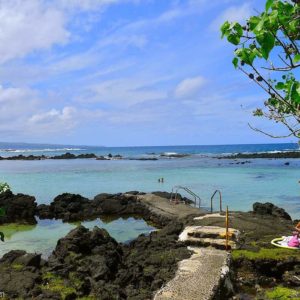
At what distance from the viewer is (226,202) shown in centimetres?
2822

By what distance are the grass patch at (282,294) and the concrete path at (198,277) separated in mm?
1112

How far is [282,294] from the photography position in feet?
31.9

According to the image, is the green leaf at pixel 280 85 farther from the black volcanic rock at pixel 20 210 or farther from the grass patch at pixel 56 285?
the black volcanic rock at pixel 20 210

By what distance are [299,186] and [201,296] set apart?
1174 inches

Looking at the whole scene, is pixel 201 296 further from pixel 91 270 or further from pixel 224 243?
pixel 224 243

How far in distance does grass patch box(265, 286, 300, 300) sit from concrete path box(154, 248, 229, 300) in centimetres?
111

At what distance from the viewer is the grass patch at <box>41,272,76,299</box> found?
10.1 m

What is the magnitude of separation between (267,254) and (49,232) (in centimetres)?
1219

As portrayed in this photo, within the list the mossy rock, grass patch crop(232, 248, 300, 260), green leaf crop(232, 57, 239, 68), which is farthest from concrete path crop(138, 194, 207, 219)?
green leaf crop(232, 57, 239, 68)

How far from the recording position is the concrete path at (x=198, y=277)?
888cm

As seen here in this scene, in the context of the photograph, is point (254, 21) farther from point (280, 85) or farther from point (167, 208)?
point (167, 208)

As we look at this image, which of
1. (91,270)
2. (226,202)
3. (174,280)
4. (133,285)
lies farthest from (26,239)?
(226,202)

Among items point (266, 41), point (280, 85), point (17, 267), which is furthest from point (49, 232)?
point (266, 41)

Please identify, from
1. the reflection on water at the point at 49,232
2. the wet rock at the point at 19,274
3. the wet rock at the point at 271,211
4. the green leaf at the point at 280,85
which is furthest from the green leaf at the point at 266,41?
the wet rock at the point at 271,211
